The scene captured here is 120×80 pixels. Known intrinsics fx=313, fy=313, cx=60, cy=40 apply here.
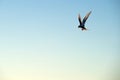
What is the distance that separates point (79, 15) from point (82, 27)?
0.58m

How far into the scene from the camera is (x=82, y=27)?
1431 centimetres

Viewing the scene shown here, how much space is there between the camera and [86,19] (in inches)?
559

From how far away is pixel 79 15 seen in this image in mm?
14391

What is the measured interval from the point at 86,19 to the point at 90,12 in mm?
441

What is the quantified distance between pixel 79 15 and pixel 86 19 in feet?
1.37

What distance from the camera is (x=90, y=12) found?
1439 centimetres

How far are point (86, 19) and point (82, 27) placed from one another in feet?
1.37
